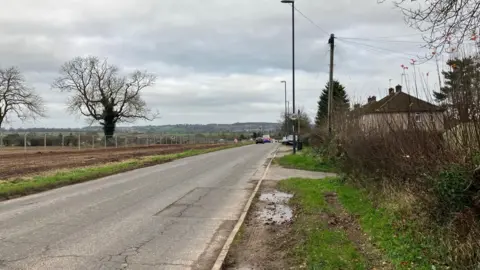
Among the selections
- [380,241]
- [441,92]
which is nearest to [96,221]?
[380,241]

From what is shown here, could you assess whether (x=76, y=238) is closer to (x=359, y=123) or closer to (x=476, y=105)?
(x=476, y=105)

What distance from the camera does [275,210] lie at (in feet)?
39.9

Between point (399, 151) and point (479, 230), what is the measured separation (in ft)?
14.5

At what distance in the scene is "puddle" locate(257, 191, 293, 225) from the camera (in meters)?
10.8

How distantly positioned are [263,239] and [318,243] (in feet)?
4.67

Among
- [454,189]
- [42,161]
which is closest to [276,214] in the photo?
[454,189]

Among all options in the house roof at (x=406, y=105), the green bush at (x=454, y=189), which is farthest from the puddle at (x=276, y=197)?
the green bush at (x=454, y=189)

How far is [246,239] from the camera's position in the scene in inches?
347

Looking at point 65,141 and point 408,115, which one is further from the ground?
point 408,115

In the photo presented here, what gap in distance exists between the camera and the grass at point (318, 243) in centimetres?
652

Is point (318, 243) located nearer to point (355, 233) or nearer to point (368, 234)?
point (368, 234)

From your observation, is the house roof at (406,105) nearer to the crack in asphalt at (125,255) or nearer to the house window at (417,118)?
the house window at (417,118)

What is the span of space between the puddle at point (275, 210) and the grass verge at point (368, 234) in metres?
0.37

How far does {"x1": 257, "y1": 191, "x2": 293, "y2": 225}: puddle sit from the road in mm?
680
